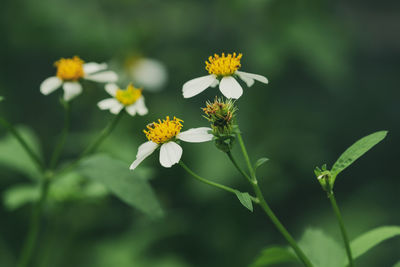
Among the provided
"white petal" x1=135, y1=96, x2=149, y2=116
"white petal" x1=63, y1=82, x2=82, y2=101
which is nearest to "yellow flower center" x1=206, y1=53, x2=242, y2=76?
"white petal" x1=135, y1=96, x2=149, y2=116

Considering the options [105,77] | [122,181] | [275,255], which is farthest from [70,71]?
[275,255]

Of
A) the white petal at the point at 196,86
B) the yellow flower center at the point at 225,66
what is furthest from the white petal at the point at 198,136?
the yellow flower center at the point at 225,66

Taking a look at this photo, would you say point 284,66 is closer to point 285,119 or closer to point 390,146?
point 285,119

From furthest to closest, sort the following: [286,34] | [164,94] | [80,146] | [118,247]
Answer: [164,94], [80,146], [286,34], [118,247]

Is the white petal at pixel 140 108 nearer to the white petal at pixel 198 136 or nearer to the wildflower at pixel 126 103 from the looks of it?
the wildflower at pixel 126 103

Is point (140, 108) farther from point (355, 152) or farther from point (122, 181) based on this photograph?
point (355, 152)

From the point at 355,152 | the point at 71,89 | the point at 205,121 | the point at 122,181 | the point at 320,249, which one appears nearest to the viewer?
the point at 355,152

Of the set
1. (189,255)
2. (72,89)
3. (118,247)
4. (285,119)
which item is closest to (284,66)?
(285,119)

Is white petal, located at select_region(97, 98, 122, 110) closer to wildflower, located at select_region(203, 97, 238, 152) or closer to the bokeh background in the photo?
wildflower, located at select_region(203, 97, 238, 152)
